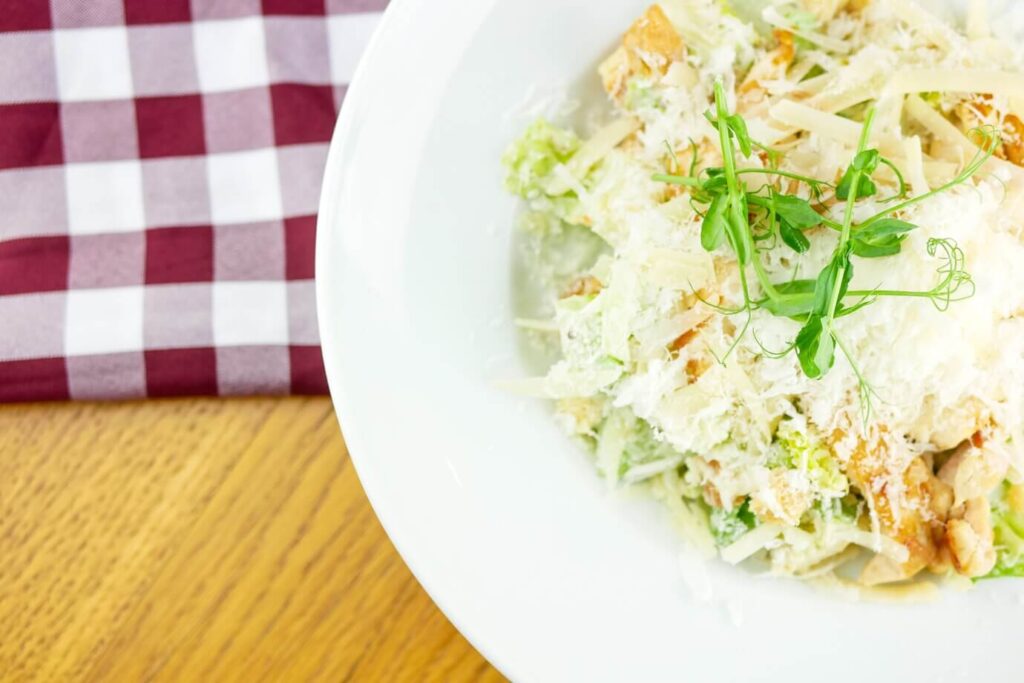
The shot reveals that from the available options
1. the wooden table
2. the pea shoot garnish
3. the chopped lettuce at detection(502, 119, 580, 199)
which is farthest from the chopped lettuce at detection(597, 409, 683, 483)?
the wooden table

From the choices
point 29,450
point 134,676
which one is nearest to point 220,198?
point 29,450

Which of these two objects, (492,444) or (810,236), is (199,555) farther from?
(810,236)

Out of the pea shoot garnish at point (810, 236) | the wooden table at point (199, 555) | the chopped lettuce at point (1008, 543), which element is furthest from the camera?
the wooden table at point (199, 555)

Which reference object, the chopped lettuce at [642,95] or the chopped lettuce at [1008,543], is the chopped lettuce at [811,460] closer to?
the chopped lettuce at [1008,543]

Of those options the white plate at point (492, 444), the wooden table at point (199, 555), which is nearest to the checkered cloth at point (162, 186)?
the wooden table at point (199, 555)

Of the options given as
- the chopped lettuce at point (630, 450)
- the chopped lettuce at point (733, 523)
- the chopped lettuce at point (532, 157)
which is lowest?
the chopped lettuce at point (733, 523)

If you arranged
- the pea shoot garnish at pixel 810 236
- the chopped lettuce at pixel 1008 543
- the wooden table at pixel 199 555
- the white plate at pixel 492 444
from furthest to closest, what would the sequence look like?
the wooden table at pixel 199 555 < the chopped lettuce at pixel 1008 543 < the white plate at pixel 492 444 < the pea shoot garnish at pixel 810 236

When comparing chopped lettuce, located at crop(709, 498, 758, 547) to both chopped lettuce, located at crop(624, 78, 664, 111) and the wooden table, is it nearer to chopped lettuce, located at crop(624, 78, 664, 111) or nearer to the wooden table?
the wooden table
